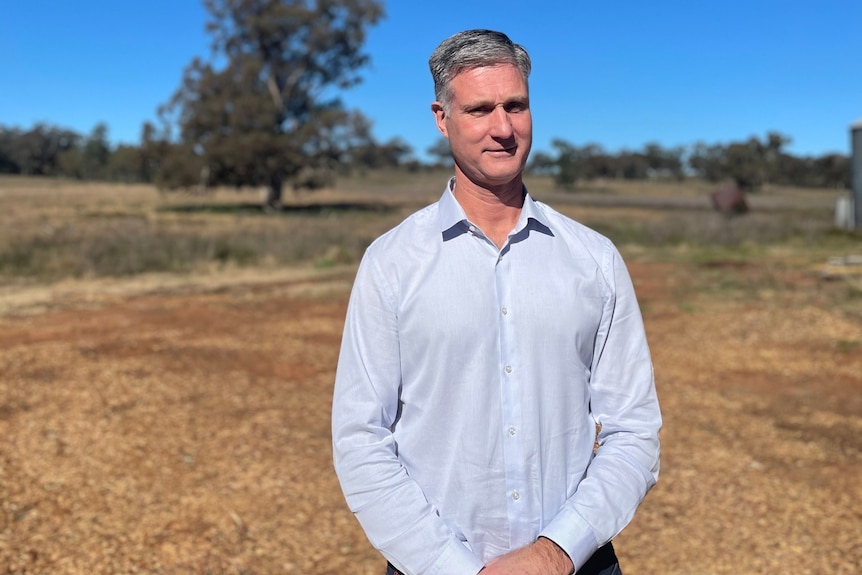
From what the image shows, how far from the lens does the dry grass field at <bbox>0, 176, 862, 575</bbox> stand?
4047mm

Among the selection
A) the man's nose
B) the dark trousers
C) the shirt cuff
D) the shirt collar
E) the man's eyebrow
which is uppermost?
the man's eyebrow

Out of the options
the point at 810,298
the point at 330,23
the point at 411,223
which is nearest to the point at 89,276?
the point at 810,298

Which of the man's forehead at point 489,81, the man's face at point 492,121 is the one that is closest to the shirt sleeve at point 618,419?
the man's face at point 492,121

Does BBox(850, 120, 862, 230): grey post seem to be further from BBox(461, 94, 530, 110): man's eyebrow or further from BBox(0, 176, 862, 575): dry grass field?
BBox(461, 94, 530, 110): man's eyebrow

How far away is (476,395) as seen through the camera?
1547 millimetres

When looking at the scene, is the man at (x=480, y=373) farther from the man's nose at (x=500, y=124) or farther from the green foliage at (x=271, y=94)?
the green foliage at (x=271, y=94)

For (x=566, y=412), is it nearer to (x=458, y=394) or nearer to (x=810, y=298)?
(x=458, y=394)

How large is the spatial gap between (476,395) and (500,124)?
0.55 m

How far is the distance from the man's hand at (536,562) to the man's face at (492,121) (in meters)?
0.74

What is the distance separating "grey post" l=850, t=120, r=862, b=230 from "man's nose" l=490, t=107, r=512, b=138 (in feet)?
80.0

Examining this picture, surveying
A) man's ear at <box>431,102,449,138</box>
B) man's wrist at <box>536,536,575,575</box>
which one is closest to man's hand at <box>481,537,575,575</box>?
man's wrist at <box>536,536,575,575</box>

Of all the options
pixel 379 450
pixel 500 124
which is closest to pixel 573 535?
pixel 379 450

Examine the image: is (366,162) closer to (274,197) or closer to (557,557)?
(274,197)

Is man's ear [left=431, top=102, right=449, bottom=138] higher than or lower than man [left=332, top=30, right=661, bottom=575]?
higher
